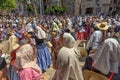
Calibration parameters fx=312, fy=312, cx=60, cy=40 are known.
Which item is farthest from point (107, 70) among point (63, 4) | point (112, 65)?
point (63, 4)

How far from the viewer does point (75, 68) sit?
4.96 metres

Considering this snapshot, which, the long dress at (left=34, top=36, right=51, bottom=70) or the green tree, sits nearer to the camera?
the long dress at (left=34, top=36, right=51, bottom=70)

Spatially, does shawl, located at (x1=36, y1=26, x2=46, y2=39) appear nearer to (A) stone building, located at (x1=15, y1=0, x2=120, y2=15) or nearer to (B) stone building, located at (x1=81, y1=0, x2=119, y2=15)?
(B) stone building, located at (x1=81, y1=0, x2=119, y2=15)

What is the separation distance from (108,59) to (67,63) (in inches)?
42.9

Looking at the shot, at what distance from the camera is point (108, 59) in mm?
5641

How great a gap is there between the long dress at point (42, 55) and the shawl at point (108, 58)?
3.62m

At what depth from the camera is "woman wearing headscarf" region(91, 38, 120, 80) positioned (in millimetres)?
5656

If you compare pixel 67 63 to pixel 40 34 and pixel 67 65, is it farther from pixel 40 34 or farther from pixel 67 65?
Result: pixel 40 34

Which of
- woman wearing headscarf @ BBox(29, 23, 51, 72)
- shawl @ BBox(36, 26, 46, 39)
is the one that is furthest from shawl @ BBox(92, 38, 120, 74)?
shawl @ BBox(36, 26, 46, 39)

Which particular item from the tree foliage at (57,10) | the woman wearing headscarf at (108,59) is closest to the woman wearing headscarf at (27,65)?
the woman wearing headscarf at (108,59)

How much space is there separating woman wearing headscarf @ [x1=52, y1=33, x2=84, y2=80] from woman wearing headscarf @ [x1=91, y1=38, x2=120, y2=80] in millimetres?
852

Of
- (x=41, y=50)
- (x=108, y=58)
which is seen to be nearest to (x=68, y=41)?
(x=108, y=58)

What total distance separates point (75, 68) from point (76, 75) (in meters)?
0.11

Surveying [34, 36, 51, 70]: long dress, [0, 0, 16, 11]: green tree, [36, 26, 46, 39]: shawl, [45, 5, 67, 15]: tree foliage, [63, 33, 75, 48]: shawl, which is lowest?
[45, 5, 67, 15]: tree foliage
